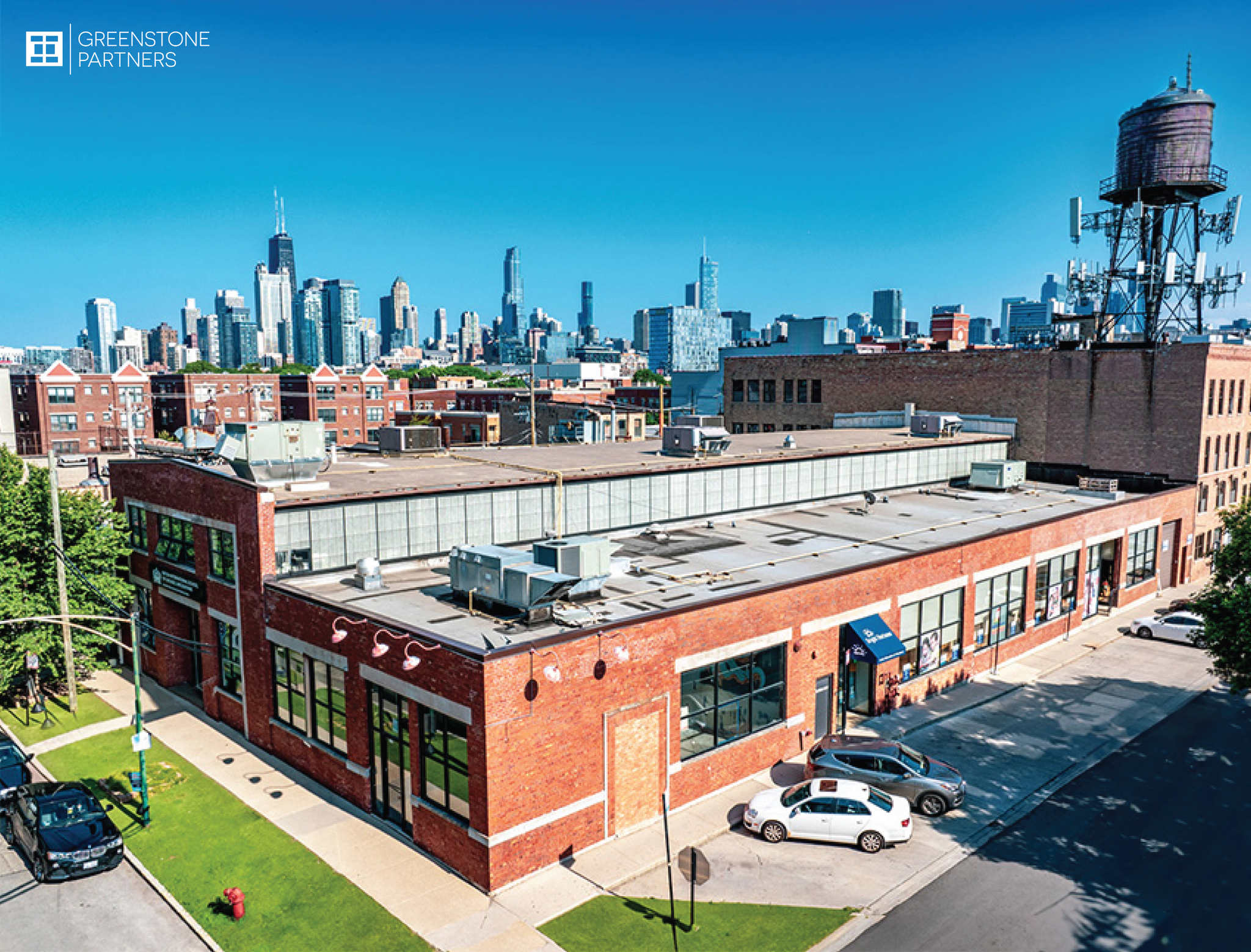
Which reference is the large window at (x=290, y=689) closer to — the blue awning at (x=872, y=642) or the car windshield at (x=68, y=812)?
the car windshield at (x=68, y=812)

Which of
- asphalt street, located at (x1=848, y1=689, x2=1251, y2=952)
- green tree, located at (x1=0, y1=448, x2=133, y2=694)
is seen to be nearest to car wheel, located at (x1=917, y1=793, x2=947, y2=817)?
asphalt street, located at (x1=848, y1=689, x2=1251, y2=952)

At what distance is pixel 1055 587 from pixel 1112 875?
20609 millimetres

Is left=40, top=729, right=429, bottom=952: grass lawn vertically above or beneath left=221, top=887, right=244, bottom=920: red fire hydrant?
beneath

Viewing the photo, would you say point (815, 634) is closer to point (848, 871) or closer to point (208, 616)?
point (848, 871)

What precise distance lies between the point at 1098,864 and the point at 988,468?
28.4 metres

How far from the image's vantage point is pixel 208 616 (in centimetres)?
2895

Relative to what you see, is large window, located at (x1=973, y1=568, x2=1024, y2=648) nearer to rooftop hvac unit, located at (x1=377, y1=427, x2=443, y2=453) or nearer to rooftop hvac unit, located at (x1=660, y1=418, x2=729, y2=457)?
→ rooftop hvac unit, located at (x1=660, y1=418, x2=729, y2=457)

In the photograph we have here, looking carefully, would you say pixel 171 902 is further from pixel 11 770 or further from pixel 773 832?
pixel 773 832

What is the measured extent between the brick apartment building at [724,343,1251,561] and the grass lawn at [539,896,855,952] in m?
42.0

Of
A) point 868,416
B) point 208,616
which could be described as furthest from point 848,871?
point 868,416

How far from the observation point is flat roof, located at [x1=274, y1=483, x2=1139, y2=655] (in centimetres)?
2188

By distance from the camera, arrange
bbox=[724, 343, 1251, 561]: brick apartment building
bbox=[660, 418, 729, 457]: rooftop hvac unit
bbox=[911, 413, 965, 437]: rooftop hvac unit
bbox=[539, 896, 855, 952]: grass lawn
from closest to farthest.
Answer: bbox=[539, 896, 855, 952]: grass lawn, bbox=[660, 418, 729, 457]: rooftop hvac unit, bbox=[724, 343, 1251, 561]: brick apartment building, bbox=[911, 413, 965, 437]: rooftop hvac unit

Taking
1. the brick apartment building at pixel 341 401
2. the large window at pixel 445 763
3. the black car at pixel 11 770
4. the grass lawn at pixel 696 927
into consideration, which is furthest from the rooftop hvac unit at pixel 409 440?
the brick apartment building at pixel 341 401

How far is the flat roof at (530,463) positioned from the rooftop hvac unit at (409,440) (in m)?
0.78
